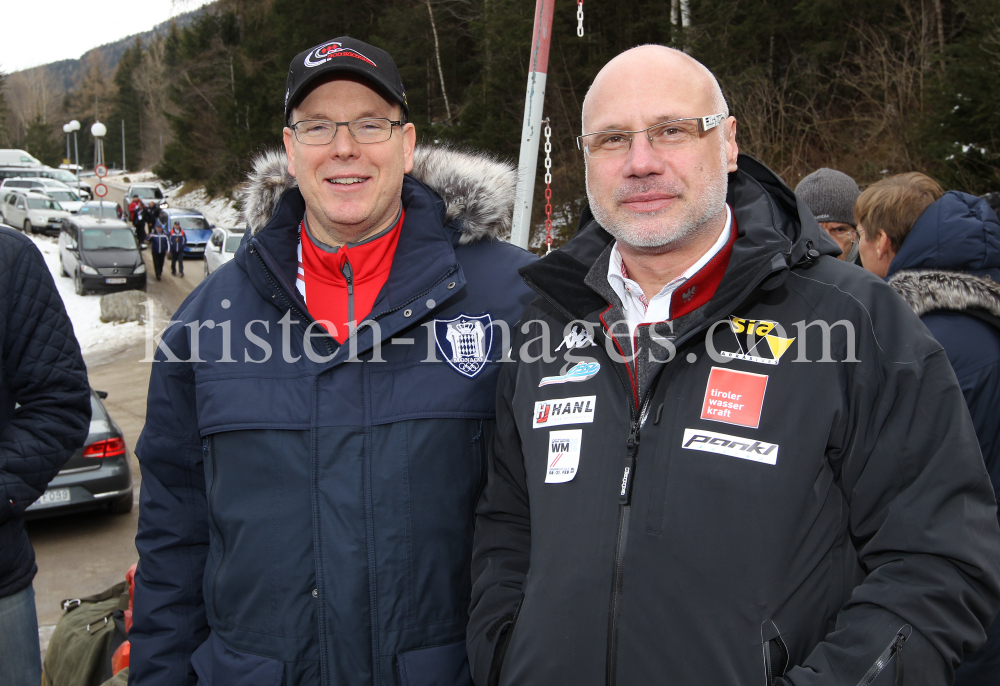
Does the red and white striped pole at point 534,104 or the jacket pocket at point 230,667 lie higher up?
the red and white striped pole at point 534,104

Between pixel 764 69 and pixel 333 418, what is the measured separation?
48.5 ft

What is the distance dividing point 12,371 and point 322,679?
4.90 feet

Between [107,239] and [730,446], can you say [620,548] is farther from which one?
[107,239]

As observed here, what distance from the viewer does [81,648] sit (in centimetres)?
377

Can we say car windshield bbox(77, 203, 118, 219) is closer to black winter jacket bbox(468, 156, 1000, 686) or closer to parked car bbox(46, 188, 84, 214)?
parked car bbox(46, 188, 84, 214)

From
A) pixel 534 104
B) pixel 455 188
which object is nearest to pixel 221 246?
pixel 534 104

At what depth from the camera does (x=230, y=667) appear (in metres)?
2.14

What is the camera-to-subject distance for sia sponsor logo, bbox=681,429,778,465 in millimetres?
1717

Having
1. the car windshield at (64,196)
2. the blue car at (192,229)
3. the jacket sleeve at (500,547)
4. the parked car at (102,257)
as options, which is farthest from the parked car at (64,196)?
the jacket sleeve at (500,547)

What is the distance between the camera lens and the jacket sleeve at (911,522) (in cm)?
155

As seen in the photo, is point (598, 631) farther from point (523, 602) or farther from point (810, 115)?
point (810, 115)

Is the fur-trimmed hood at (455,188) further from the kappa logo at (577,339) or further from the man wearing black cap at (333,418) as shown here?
the kappa logo at (577,339)

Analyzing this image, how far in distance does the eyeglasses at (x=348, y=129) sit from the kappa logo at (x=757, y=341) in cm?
122

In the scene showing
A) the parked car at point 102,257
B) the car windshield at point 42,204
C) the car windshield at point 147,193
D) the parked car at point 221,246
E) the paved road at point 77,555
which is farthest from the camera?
the car windshield at point 147,193
